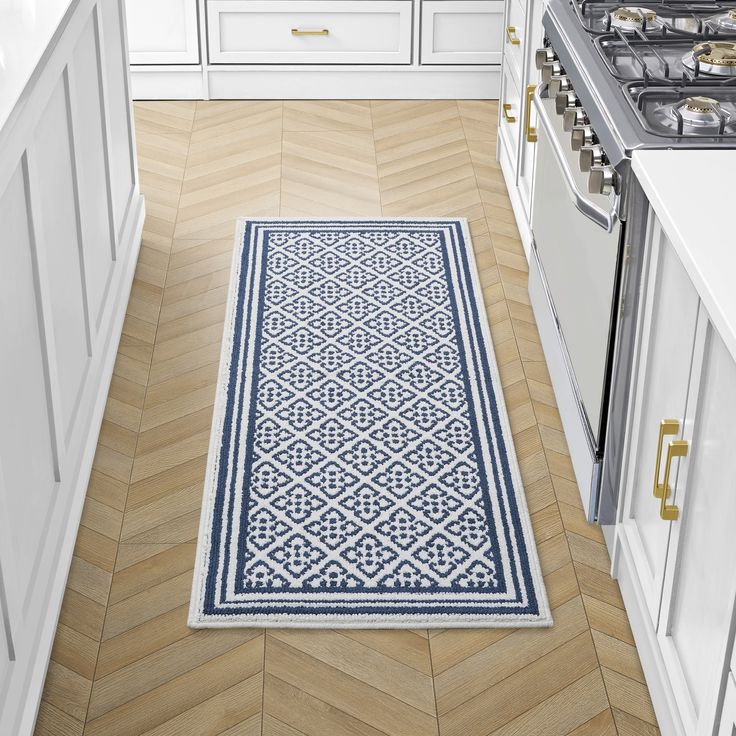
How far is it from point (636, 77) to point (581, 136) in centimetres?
20

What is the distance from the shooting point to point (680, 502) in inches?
69.2

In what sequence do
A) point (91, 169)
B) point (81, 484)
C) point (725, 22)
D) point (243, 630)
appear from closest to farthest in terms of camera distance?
point (243, 630), point (81, 484), point (725, 22), point (91, 169)

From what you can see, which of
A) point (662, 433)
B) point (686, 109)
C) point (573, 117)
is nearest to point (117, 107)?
point (573, 117)

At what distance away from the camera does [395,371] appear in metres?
2.92

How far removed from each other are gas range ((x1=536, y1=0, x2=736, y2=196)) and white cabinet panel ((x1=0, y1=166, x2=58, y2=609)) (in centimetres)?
103

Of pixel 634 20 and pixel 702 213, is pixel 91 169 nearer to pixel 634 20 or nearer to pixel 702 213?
pixel 634 20

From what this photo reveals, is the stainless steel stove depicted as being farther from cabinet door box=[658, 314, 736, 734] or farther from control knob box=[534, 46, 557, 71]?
cabinet door box=[658, 314, 736, 734]

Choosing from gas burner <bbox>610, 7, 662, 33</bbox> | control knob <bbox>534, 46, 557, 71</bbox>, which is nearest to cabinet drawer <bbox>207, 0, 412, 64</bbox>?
control knob <bbox>534, 46, 557, 71</bbox>

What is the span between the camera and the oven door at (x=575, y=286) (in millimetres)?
2172

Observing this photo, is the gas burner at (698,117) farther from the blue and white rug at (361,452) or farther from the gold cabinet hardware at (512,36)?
the gold cabinet hardware at (512,36)

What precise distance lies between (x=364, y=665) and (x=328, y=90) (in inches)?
126

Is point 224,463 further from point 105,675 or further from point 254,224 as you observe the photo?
point 254,224

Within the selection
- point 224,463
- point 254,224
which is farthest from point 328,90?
point 224,463

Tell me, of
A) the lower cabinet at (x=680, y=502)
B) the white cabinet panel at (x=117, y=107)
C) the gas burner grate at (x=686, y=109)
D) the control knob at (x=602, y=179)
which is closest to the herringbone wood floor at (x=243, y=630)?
the lower cabinet at (x=680, y=502)
